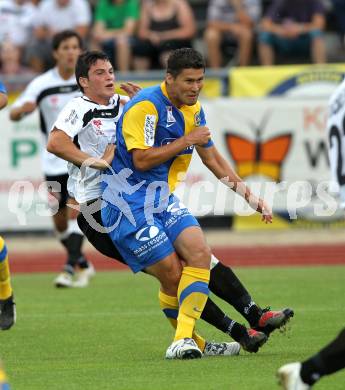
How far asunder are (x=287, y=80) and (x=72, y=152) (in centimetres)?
836

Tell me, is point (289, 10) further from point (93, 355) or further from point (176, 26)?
point (93, 355)

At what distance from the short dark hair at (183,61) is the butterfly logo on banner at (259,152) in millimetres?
Result: 8461

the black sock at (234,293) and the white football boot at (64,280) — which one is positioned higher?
the black sock at (234,293)

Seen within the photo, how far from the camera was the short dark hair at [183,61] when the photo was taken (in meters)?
6.95

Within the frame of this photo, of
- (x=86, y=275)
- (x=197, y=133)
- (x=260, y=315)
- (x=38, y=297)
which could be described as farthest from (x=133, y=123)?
(x=86, y=275)

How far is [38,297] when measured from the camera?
11000 mm

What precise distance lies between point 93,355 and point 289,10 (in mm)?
10100

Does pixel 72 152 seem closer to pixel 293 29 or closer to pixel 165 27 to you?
pixel 165 27

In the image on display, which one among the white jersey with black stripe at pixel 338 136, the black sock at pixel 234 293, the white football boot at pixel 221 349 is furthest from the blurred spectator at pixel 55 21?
the white jersey with black stripe at pixel 338 136

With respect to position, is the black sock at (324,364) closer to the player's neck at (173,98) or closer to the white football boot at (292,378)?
the white football boot at (292,378)

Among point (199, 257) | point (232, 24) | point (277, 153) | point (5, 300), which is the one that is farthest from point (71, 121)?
point (232, 24)

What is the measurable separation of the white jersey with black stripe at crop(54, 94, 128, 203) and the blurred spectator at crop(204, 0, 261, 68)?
9154 mm

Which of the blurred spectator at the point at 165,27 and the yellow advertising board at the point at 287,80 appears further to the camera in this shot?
the blurred spectator at the point at 165,27

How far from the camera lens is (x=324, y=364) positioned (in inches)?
208
